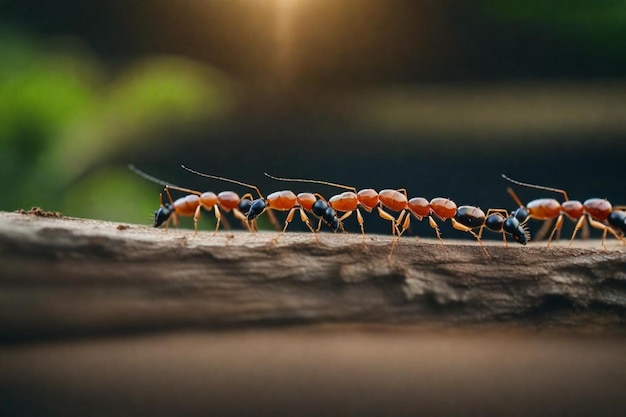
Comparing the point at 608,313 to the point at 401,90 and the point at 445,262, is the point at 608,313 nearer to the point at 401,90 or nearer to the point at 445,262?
the point at 445,262

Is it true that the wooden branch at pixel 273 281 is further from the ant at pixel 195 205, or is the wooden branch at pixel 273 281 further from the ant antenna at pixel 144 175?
the ant antenna at pixel 144 175

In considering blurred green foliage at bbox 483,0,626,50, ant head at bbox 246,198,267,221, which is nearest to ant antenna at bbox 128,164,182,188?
ant head at bbox 246,198,267,221

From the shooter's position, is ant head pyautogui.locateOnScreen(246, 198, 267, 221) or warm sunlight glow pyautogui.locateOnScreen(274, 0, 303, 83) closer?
ant head pyautogui.locateOnScreen(246, 198, 267, 221)

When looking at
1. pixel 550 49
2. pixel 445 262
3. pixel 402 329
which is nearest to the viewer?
pixel 402 329

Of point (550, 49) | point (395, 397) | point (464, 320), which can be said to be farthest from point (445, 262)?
point (550, 49)

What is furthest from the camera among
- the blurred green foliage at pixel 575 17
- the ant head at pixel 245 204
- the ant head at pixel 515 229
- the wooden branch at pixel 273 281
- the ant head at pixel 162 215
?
the blurred green foliage at pixel 575 17

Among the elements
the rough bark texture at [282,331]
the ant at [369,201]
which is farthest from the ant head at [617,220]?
the ant at [369,201]

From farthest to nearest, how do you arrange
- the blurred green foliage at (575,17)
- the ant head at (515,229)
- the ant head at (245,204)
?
1. the blurred green foliage at (575,17)
2. the ant head at (245,204)
3. the ant head at (515,229)

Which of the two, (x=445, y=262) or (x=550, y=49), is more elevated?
(x=550, y=49)

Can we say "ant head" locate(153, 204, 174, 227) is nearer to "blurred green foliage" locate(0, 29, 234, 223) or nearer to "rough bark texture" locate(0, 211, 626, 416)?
"rough bark texture" locate(0, 211, 626, 416)
